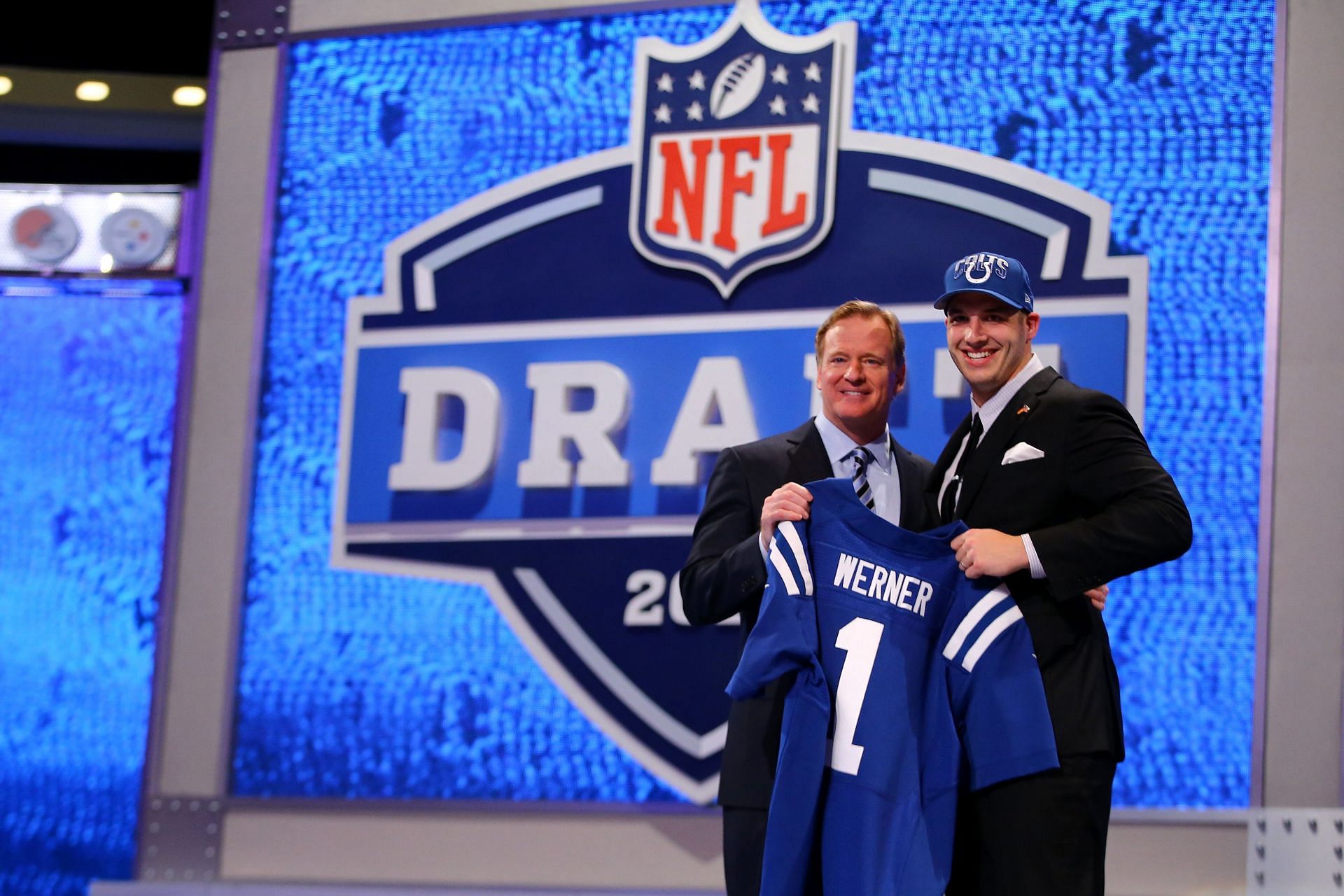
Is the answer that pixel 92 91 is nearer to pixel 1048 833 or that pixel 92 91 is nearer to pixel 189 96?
pixel 189 96

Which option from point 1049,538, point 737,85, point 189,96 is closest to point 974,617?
point 1049,538

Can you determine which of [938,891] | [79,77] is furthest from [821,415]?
[79,77]

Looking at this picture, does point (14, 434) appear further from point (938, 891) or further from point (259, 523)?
point (938, 891)

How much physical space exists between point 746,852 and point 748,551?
444mm

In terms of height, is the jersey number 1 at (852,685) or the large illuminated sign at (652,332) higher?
the large illuminated sign at (652,332)

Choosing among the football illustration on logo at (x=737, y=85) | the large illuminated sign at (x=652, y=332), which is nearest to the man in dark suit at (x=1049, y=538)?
the large illuminated sign at (x=652, y=332)

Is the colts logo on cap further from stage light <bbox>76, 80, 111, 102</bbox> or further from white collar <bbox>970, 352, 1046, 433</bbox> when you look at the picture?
stage light <bbox>76, 80, 111, 102</bbox>

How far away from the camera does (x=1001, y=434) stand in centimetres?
207

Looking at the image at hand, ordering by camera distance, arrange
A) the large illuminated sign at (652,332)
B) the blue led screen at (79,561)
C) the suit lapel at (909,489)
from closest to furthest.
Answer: the suit lapel at (909,489) < the large illuminated sign at (652,332) < the blue led screen at (79,561)

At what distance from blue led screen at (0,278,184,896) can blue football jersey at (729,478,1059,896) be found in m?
2.61

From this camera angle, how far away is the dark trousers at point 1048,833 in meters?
1.89

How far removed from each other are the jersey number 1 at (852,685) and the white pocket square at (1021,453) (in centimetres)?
30

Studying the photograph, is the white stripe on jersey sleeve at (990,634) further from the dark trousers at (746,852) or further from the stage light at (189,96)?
the stage light at (189,96)

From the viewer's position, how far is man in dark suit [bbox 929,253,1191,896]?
1924 millimetres
